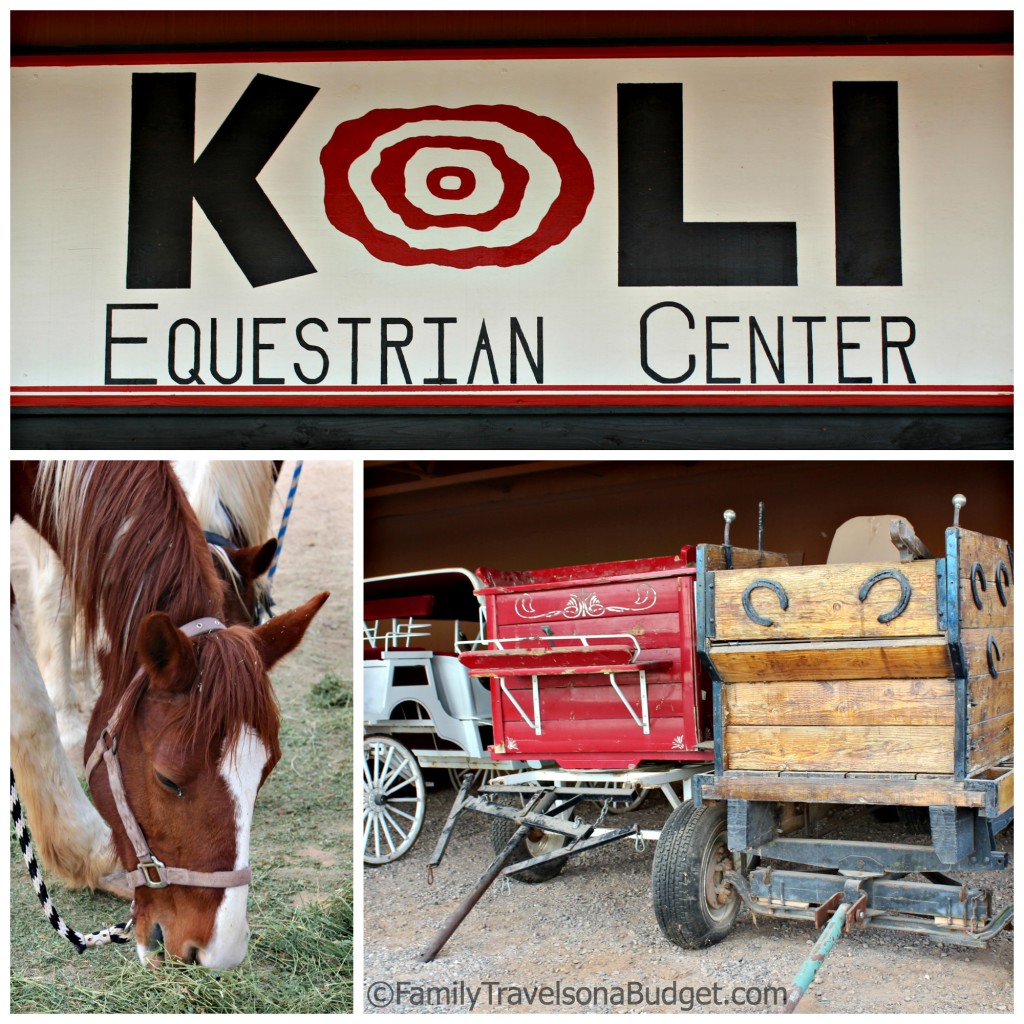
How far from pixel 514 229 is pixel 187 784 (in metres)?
2.45

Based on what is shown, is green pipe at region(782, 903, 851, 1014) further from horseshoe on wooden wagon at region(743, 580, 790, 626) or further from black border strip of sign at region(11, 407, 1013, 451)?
black border strip of sign at region(11, 407, 1013, 451)

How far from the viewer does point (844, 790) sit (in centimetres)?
396

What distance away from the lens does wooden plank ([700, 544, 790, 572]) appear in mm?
4301

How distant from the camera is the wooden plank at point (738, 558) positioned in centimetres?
430

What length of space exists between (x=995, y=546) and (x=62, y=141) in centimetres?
417

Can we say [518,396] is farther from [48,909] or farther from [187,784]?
[48,909]

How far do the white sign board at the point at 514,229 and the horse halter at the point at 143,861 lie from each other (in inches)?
52.8

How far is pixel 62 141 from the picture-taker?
4.42 metres

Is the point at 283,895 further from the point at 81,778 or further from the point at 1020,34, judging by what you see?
the point at 1020,34

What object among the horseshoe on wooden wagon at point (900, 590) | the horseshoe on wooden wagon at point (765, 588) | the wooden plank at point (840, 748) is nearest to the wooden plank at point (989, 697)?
the wooden plank at point (840, 748)

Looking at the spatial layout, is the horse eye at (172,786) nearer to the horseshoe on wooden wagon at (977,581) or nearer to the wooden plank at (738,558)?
the wooden plank at (738,558)

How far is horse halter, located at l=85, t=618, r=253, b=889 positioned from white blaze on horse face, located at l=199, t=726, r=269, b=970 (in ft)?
0.13

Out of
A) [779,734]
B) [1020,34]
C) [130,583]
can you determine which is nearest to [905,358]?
[1020,34]

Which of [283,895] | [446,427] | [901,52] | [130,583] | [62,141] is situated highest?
[901,52]
